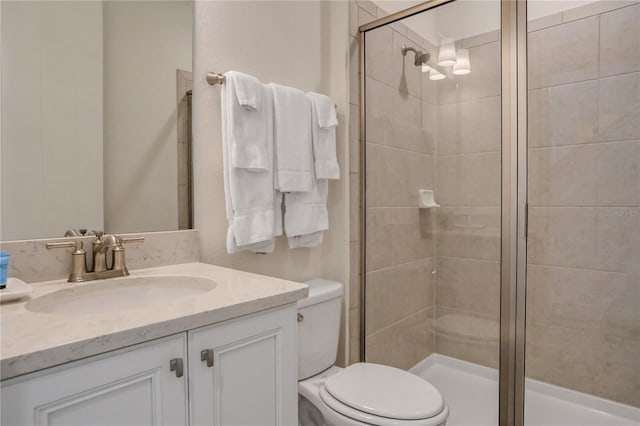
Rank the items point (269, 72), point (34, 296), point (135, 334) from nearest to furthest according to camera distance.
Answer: point (135, 334), point (34, 296), point (269, 72)

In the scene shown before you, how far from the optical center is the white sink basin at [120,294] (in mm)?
987

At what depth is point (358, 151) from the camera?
2.00 meters

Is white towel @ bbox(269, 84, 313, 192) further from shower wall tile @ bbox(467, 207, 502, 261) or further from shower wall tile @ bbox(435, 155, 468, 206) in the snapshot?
shower wall tile @ bbox(467, 207, 502, 261)

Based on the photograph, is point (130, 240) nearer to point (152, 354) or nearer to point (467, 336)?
point (152, 354)

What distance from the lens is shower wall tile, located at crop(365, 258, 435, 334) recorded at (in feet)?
6.30

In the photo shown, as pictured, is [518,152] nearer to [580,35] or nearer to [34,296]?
[580,35]

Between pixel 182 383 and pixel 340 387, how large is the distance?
753 mm

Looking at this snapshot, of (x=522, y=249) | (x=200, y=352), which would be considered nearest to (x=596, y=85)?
(x=522, y=249)

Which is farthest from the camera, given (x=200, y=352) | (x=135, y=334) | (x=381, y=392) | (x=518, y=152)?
(x=518, y=152)

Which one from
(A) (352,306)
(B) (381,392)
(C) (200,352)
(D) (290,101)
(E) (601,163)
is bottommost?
(B) (381,392)

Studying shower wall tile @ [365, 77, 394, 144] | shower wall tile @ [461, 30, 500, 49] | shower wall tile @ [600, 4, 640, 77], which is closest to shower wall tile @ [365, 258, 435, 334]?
shower wall tile @ [365, 77, 394, 144]

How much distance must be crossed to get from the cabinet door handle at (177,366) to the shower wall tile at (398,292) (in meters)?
1.32

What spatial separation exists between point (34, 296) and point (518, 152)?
5.42ft

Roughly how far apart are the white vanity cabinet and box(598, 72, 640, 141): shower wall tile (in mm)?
1502
